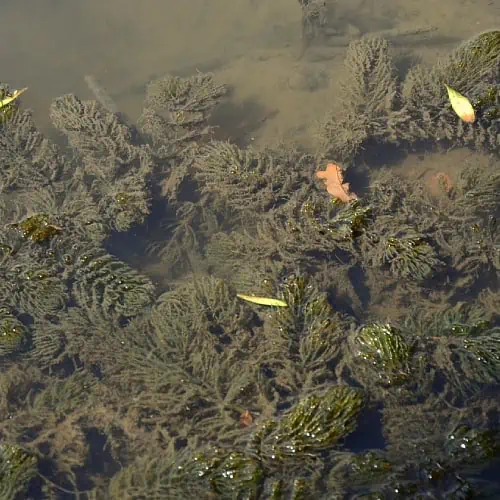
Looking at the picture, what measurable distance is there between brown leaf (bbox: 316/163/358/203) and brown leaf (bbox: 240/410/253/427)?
163 cm

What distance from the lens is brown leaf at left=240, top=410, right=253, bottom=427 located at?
9.96 ft

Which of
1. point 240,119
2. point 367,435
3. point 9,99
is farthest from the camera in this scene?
point 240,119

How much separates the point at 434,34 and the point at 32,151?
12.0 ft

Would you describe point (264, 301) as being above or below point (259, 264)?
below

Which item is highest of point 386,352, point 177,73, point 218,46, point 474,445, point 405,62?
point 218,46

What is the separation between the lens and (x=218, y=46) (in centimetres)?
499

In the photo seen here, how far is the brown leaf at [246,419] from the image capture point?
304 cm

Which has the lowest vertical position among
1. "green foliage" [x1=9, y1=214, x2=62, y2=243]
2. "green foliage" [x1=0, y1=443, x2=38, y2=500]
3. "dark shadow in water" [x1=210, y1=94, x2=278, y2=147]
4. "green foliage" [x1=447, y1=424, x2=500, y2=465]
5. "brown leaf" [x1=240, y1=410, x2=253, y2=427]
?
"green foliage" [x1=447, y1=424, x2=500, y2=465]

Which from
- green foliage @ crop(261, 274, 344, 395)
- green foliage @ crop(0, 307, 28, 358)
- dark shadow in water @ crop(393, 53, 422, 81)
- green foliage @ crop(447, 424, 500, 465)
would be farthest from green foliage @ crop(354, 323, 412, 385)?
dark shadow in water @ crop(393, 53, 422, 81)

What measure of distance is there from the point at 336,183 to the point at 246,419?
1.81m

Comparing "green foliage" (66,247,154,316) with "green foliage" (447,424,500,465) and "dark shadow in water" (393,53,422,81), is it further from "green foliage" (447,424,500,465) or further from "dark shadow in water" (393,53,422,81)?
"dark shadow in water" (393,53,422,81)

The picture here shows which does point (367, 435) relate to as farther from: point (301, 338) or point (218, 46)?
point (218, 46)

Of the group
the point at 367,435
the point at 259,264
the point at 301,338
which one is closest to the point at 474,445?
the point at 367,435

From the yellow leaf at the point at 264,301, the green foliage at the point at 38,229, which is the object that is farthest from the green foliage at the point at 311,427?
the green foliage at the point at 38,229
